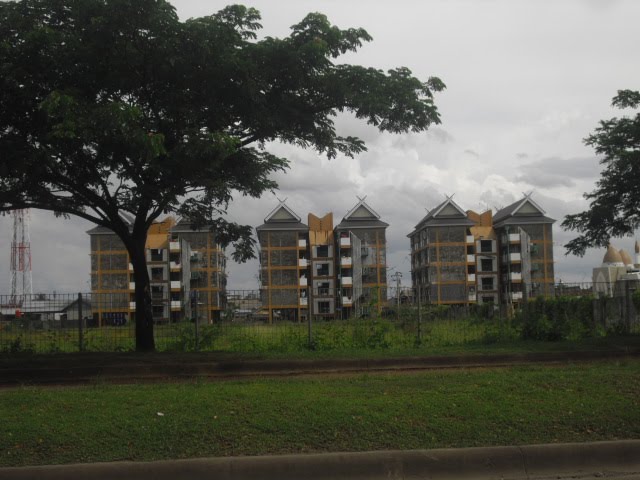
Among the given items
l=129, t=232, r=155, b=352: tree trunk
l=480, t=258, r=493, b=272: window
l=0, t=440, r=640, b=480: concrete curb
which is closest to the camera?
l=0, t=440, r=640, b=480: concrete curb

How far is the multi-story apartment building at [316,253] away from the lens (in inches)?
2660

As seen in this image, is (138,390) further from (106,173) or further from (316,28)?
(316,28)

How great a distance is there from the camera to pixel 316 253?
74.8m

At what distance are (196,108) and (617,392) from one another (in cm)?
956

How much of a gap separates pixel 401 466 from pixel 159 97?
32.6ft

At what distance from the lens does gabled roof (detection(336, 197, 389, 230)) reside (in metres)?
74.3

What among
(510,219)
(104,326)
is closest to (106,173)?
(104,326)

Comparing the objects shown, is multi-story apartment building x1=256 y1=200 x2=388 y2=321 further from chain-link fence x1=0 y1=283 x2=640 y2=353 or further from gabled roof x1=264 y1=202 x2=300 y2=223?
chain-link fence x1=0 y1=283 x2=640 y2=353

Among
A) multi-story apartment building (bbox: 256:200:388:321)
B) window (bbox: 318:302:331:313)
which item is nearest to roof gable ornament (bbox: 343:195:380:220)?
multi-story apartment building (bbox: 256:200:388:321)

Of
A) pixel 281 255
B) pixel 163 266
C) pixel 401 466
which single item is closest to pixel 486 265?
pixel 281 255

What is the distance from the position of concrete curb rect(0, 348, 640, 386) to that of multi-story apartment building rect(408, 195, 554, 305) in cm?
6165

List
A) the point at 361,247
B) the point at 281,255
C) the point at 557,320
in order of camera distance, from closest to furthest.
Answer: the point at 557,320
the point at 281,255
the point at 361,247

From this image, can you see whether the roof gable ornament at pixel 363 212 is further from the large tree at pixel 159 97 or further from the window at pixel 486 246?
the large tree at pixel 159 97

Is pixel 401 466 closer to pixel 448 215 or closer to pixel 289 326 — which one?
pixel 289 326
